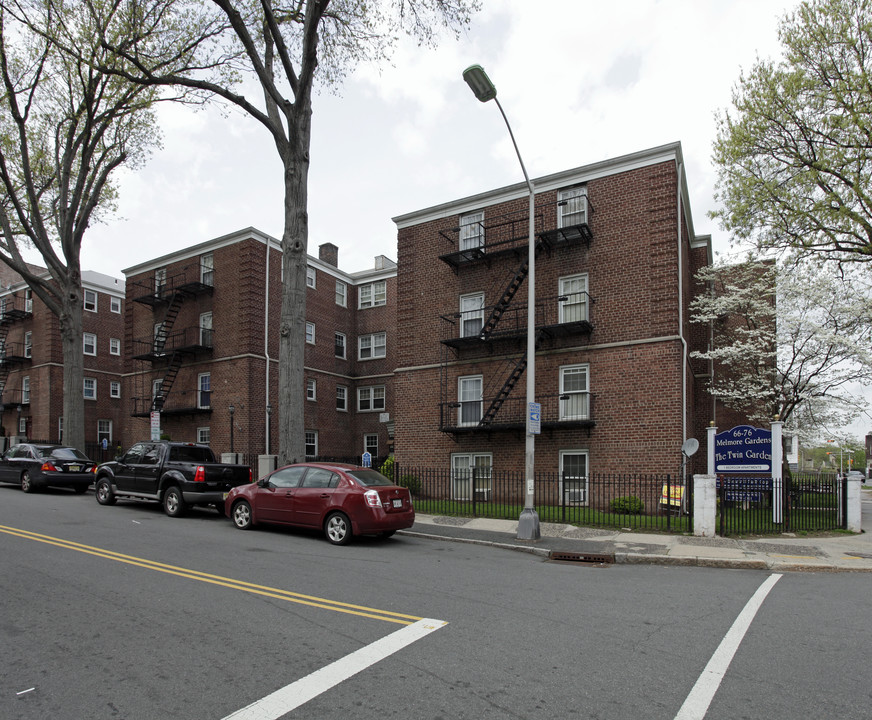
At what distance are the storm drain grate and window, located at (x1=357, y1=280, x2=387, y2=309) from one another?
990 inches

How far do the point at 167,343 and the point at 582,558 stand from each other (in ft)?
89.6

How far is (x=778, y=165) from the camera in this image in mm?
19062

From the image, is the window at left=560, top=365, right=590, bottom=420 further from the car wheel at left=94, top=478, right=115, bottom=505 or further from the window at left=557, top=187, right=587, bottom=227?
the car wheel at left=94, top=478, right=115, bottom=505

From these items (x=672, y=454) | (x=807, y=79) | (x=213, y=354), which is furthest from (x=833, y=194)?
(x=213, y=354)

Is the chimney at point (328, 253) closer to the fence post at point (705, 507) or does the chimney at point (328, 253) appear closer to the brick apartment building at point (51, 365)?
the brick apartment building at point (51, 365)

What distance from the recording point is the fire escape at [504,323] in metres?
19.2

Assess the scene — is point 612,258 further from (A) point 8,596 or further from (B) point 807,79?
(A) point 8,596

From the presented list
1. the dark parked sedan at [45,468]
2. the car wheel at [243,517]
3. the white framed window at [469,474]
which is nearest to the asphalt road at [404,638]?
the car wheel at [243,517]

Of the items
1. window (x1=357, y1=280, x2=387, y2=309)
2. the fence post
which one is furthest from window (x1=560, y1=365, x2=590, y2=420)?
window (x1=357, y1=280, x2=387, y2=309)

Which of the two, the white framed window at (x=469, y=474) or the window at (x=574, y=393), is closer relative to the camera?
the window at (x=574, y=393)

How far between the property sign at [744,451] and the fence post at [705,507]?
218 cm

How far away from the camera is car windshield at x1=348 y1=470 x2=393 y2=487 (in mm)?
11398

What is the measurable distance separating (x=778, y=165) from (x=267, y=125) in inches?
622

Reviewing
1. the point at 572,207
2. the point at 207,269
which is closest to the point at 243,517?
the point at 572,207
